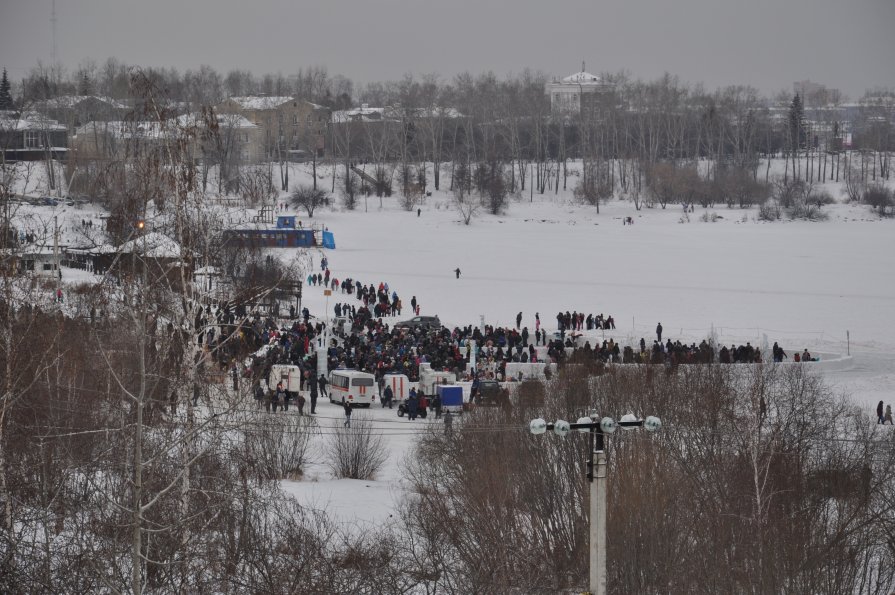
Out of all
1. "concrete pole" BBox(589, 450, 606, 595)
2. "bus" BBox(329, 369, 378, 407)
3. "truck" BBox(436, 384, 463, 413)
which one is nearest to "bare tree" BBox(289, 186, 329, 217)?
"bus" BBox(329, 369, 378, 407)

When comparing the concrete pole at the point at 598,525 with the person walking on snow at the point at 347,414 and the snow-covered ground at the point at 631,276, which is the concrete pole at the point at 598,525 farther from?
the person walking on snow at the point at 347,414

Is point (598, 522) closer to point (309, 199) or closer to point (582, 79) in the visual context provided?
point (309, 199)

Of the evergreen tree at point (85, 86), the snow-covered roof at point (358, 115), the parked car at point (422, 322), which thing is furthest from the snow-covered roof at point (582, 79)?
the parked car at point (422, 322)

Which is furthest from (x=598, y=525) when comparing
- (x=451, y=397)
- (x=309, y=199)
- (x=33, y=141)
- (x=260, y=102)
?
(x=260, y=102)

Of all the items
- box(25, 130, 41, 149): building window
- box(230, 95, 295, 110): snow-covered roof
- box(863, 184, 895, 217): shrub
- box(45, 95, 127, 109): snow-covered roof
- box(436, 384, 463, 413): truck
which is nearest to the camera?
box(436, 384, 463, 413): truck

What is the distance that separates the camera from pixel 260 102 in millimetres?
89312

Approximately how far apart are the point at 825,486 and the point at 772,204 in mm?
61411

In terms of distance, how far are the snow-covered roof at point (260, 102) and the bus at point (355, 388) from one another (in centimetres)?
6401

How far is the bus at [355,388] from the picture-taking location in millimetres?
24094

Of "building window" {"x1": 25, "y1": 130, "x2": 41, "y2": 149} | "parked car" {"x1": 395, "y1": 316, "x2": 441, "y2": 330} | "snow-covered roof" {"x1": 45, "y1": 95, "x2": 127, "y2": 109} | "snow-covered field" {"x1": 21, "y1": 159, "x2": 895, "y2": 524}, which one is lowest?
"snow-covered field" {"x1": 21, "y1": 159, "x2": 895, "y2": 524}

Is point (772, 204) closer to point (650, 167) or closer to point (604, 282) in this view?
point (650, 167)

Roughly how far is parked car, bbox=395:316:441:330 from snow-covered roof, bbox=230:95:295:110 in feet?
183

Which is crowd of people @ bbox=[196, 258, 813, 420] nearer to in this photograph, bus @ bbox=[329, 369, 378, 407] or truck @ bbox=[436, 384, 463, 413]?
bus @ bbox=[329, 369, 378, 407]

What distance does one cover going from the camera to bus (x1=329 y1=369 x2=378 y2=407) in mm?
24094
